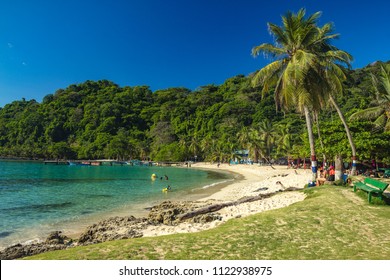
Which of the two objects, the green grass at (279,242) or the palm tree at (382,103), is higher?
the palm tree at (382,103)

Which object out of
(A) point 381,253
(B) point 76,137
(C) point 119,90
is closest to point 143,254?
(A) point 381,253

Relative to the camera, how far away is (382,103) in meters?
24.7

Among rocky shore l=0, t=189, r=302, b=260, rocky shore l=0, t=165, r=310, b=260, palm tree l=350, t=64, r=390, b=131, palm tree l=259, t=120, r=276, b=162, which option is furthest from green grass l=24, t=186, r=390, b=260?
palm tree l=259, t=120, r=276, b=162

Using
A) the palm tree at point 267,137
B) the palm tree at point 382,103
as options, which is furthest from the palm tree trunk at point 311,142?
the palm tree at point 267,137

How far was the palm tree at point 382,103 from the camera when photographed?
22763 millimetres

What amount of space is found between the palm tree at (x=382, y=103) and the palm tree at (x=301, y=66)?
7.37 metres

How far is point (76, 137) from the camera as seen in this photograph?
425 feet

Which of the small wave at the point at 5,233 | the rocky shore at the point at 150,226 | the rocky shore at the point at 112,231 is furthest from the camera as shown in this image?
the small wave at the point at 5,233

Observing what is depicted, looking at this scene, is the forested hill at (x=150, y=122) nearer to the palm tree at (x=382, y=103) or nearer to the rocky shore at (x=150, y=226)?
the palm tree at (x=382, y=103)

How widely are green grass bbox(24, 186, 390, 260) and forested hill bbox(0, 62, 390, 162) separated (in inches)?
2252

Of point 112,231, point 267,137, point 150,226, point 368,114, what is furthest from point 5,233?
point 267,137

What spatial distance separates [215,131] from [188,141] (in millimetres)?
11081

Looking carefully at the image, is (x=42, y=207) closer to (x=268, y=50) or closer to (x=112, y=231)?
(x=112, y=231)
